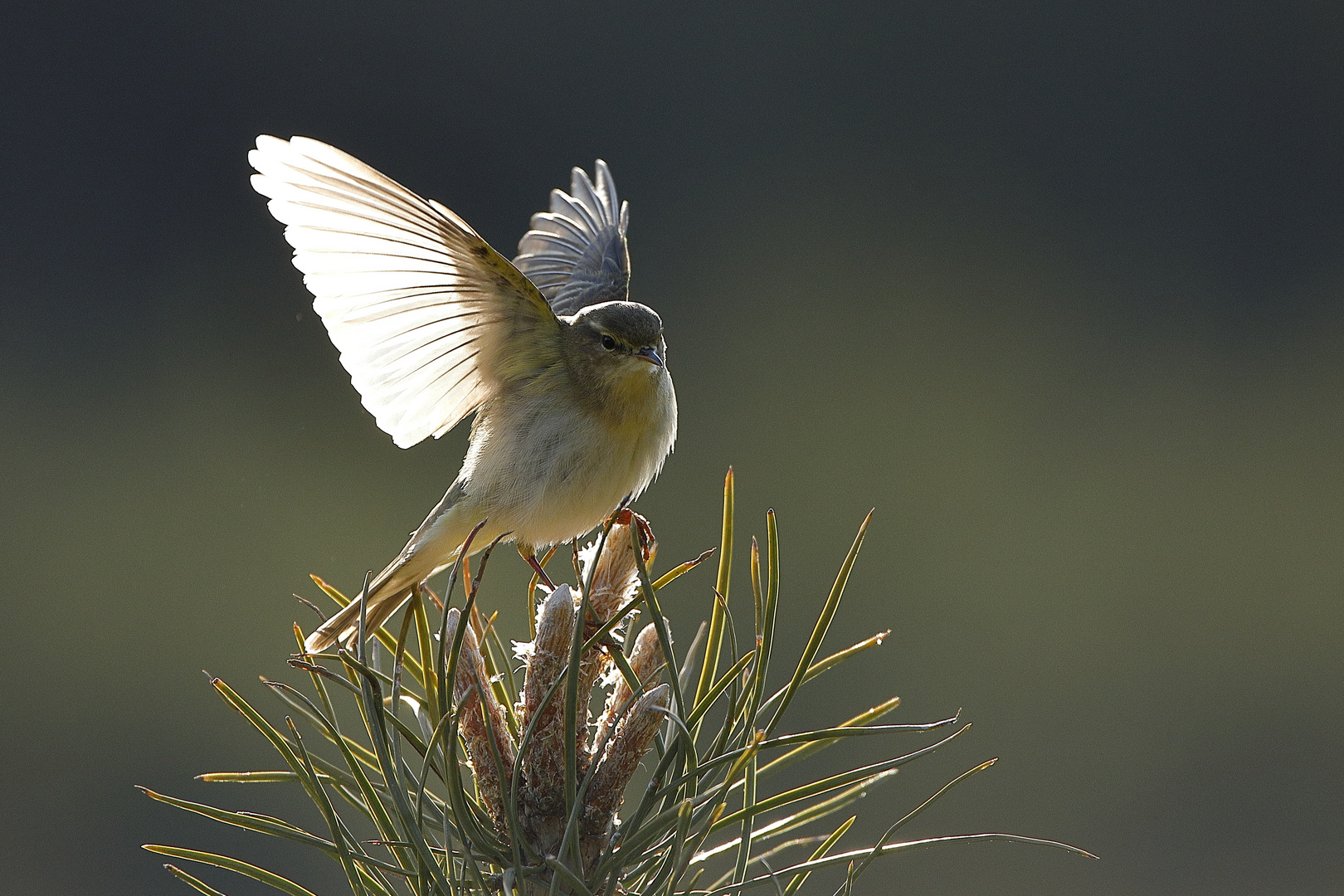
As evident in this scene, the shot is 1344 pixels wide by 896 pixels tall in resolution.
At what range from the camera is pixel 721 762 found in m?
0.58

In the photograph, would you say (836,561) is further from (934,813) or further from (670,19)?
(670,19)

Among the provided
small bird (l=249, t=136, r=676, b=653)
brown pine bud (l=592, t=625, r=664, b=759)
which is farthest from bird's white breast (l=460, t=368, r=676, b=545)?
brown pine bud (l=592, t=625, r=664, b=759)

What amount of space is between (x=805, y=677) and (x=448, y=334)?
22.3 inches

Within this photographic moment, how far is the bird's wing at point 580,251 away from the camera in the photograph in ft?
4.98

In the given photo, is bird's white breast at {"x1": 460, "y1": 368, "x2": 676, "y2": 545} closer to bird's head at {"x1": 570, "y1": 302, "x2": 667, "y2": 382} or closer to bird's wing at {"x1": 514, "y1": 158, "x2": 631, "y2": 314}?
bird's head at {"x1": 570, "y1": 302, "x2": 667, "y2": 382}

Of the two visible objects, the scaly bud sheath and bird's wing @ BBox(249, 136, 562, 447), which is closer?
the scaly bud sheath

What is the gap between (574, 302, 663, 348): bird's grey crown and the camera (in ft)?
3.75

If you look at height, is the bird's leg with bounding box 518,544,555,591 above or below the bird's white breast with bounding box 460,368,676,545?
below

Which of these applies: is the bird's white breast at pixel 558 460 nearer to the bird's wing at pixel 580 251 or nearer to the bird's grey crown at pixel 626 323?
the bird's grey crown at pixel 626 323

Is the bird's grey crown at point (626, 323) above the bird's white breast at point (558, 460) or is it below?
above

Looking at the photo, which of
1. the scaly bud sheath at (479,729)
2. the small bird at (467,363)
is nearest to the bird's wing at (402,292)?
the small bird at (467,363)

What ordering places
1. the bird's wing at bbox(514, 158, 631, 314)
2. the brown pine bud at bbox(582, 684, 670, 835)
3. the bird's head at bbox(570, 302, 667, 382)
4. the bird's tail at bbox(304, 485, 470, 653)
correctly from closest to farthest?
the brown pine bud at bbox(582, 684, 670, 835) < the bird's tail at bbox(304, 485, 470, 653) < the bird's head at bbox(570, 302, 667, 382) < the bird's wing at bbox(514, 158, 631, 314)

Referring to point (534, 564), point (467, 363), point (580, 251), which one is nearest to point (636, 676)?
point (534, 564)

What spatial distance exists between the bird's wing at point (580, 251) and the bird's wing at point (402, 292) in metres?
0.41
